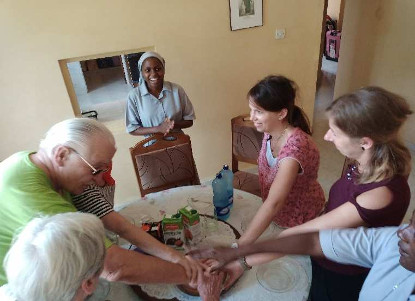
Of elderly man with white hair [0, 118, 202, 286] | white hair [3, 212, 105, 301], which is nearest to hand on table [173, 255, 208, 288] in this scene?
elderly man with white hair [0, 118, 202, 286]

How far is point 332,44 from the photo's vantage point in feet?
22.5

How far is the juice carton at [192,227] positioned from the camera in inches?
51.3

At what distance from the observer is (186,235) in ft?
4.37

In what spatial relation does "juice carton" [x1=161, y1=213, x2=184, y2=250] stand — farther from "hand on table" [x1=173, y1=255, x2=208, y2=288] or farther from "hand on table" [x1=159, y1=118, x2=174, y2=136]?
"hand on table" [x1=159, y1=118, x2=174, y2=136]

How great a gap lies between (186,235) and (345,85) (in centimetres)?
376

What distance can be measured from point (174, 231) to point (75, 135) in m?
0.57

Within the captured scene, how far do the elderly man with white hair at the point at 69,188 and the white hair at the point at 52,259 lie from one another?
0.23m

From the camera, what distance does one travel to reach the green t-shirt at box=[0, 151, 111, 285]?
938 mm

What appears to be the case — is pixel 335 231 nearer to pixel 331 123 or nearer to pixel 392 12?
pixel 331 123

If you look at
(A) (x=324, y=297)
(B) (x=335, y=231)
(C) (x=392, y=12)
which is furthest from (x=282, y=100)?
(C) (x=392, y=12)

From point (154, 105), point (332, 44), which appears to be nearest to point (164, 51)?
point (154, 105)

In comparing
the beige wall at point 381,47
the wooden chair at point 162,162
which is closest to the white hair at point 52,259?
the wooden chair at point 162,162

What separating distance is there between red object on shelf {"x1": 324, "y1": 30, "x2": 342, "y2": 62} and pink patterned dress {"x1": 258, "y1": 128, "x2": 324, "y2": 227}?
241 inches

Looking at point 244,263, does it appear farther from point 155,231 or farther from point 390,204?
point 390,204
